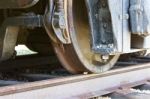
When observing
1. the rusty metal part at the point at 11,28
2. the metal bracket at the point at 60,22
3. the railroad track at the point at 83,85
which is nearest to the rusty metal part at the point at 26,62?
the railroad track at the point at 83,85

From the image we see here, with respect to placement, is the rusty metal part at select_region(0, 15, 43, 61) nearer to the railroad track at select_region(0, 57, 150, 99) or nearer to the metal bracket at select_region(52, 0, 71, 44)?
the metal bracket at select_region(52, 0, 71, 44)

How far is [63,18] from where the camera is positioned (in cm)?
309

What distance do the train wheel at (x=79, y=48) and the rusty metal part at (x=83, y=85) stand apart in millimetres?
95

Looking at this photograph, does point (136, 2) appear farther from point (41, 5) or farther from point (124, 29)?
point (41, 5)

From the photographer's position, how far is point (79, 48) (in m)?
3.46

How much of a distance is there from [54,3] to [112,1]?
0.49m

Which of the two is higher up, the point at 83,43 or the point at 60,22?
the point at 60,22

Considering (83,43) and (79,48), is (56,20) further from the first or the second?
(83,43)

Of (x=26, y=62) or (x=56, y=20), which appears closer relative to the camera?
(x=56, y=20)

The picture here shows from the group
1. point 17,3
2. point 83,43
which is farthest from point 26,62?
point 17,3

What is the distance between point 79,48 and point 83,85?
319mm

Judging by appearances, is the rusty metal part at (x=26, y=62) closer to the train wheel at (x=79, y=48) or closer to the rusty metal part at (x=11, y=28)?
the rusty metal part at (x=11, y=28)

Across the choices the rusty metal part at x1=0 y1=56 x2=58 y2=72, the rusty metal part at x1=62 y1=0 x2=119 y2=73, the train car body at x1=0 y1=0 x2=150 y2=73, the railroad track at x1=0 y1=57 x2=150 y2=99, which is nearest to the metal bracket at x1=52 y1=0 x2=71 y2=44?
the train car body at x1=0 y1=0 x2=150 y2=73

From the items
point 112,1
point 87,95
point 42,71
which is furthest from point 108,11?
point 42,71
